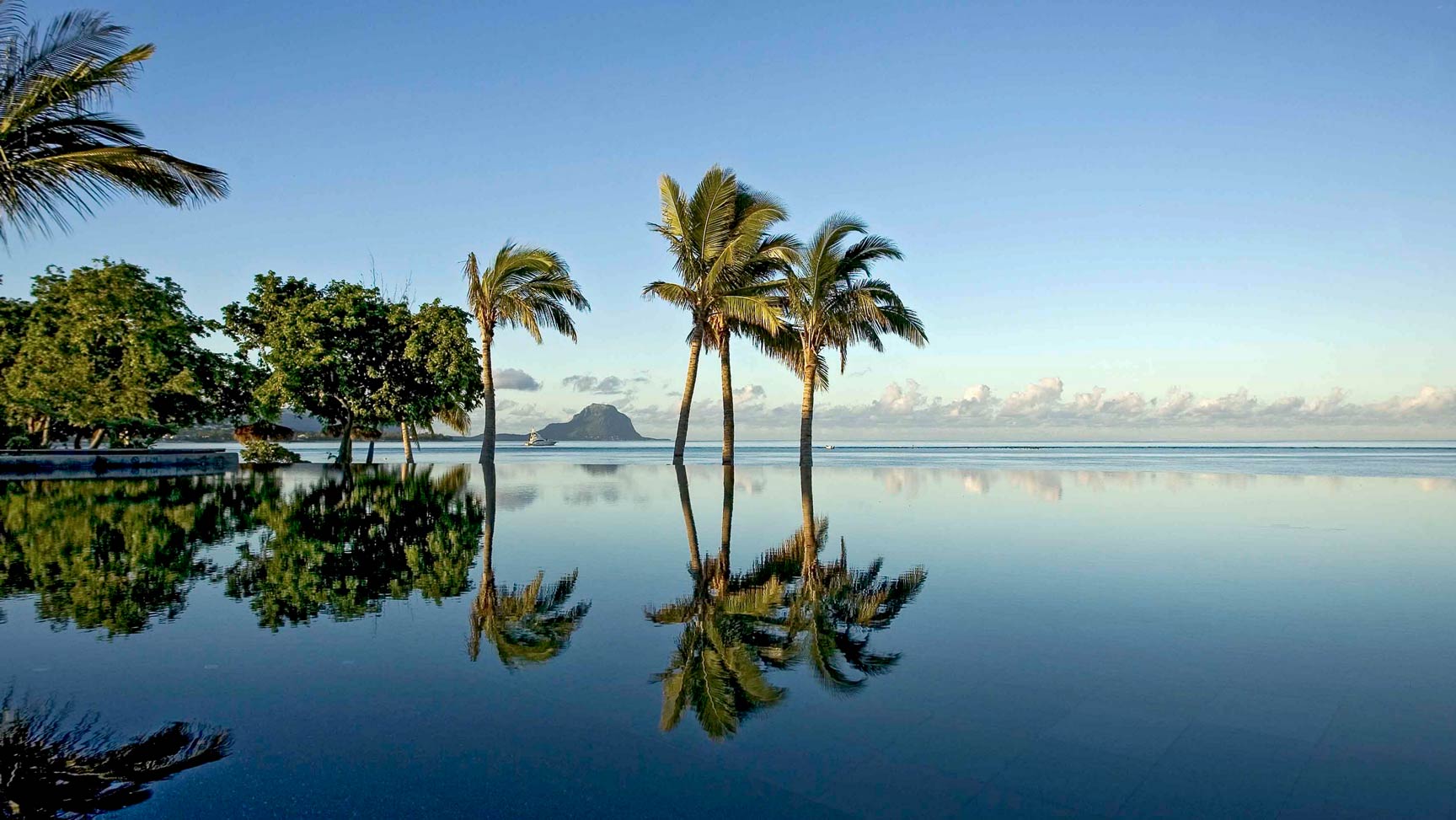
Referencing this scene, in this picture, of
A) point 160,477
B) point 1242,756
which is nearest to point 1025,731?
point 1242,756

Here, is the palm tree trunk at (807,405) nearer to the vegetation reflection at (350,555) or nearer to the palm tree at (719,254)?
the palm tree at (719,254)

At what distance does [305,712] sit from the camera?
11.8 feet

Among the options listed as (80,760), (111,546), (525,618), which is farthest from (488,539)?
(80,760)

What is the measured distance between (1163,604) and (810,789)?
14.6 feet

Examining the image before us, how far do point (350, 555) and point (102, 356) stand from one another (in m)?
22.4

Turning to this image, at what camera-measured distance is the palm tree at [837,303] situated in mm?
27375

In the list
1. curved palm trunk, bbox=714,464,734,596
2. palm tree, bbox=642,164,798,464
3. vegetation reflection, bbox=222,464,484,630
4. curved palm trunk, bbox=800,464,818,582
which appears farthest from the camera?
palm tree, bbox=642,164,798,464

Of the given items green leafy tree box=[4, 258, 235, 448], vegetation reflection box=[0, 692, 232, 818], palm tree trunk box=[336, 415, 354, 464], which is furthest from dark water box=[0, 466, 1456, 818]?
palm tree trunk box=[336, 415, 354, 464]

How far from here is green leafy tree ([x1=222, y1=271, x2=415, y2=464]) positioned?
28.5 m

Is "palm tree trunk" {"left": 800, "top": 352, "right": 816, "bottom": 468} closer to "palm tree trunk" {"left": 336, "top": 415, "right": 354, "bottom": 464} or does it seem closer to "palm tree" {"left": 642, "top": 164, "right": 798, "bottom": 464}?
"palm tree" {"left": 642, "top": 164, "right": 798, "bottom": 464}

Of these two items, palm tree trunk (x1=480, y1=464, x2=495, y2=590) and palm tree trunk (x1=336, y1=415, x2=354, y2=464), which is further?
palm tree trunk (x1=336, y1=415, x2=354, y2=464)

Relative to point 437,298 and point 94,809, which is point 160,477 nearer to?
point 437,298

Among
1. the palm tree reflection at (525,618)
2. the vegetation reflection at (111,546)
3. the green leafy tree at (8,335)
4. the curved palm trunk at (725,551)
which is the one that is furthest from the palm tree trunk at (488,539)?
the green leafy tree at (8,335)

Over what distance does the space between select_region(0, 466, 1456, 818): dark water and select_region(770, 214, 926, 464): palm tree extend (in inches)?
718
